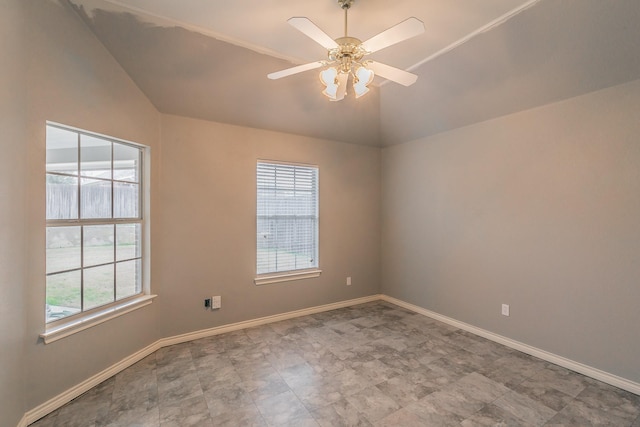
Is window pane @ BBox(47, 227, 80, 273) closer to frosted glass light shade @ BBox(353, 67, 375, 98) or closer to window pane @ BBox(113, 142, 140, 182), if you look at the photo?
window pane @ BBox(113, 142, 140, 182)

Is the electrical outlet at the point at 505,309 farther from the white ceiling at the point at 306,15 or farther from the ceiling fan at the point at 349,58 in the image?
the white ceiling at the point at 306,15

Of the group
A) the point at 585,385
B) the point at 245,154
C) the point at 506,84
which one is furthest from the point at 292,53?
the point at 585,385

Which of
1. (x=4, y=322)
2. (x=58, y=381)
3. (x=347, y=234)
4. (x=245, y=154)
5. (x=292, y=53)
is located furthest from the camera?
(x=347, y=234)

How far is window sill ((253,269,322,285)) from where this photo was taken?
3.53m

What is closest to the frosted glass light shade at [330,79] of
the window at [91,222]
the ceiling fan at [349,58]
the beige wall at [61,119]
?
the ceiling fan at [349,58]

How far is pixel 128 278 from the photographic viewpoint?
107 inches

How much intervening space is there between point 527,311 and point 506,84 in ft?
7.28

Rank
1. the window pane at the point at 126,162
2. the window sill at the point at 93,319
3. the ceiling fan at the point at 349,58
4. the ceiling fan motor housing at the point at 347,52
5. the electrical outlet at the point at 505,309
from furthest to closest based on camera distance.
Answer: the electrical outlet at the point at 505,309, the window pane at the point at 126,162, the window sill at the point at 93,319, the ceiling fan motor housing at the point at 347,52, the ceiling fan at the point at 349,58

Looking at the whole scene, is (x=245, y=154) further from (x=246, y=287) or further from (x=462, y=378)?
(x=462, y=378)

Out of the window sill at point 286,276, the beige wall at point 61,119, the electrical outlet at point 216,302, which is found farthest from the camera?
the window sill at point 286,276

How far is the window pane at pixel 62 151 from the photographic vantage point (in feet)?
6.72

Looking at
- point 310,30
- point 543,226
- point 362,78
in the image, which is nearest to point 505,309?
point 543,226

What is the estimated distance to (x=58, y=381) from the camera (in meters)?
2.02

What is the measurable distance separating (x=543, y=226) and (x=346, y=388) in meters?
2.36
